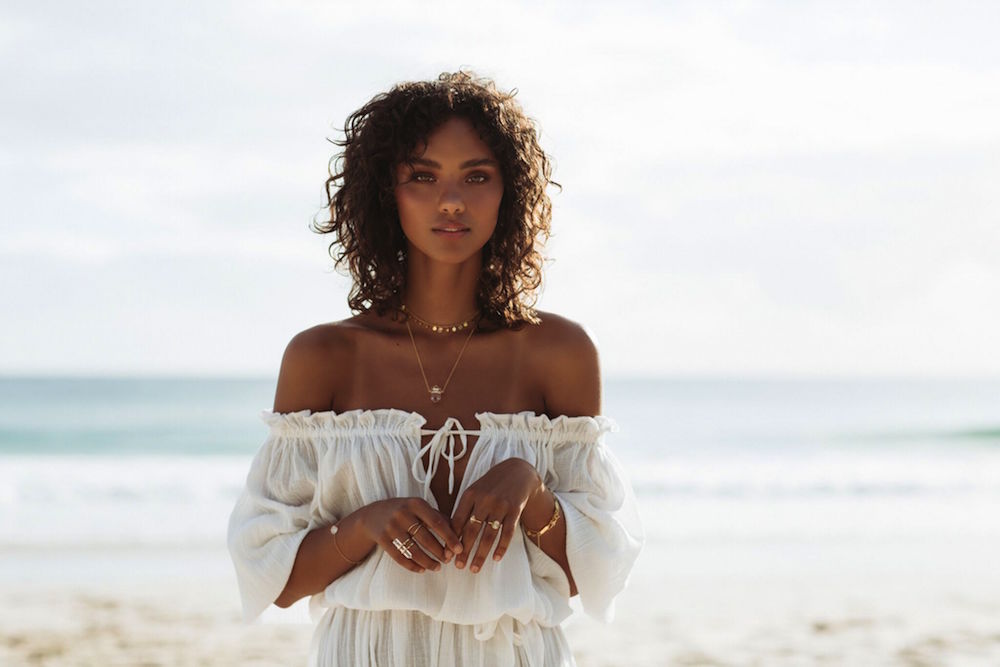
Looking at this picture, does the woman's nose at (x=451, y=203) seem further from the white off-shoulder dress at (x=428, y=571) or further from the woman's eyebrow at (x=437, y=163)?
the white off-shoulder dress at (x=428, y=571)

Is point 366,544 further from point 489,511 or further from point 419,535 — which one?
point 489,511

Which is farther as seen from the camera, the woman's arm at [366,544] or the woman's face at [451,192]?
the woman's face at [451,192]

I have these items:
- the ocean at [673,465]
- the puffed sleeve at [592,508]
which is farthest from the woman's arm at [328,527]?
the ocean at [673,465]

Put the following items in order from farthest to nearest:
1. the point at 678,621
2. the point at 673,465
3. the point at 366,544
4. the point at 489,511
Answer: the point at 673,465 → the point at 678,621 → the point at 366,544 → the point at 489,511

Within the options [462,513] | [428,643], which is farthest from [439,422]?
[428,643]

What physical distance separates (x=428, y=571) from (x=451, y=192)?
0.76m

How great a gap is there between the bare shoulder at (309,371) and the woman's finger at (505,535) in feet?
1.74

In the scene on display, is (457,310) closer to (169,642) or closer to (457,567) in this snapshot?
(457,567)

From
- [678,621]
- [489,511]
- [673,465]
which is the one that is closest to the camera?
[489,511]

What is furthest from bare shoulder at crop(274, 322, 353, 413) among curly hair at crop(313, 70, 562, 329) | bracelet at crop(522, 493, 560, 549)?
bracelet at crop(522, 493, 560, 549)

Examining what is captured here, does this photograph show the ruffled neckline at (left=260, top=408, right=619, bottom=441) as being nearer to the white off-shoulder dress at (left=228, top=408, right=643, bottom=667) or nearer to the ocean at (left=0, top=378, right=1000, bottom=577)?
the white off-shoulder dress at (left=228, top=408, right=643, bottom=667)

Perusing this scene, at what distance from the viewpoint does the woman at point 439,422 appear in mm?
2404

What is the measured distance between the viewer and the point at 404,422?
2.45 m

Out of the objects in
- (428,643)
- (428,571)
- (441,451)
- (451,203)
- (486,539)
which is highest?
(451,203)
